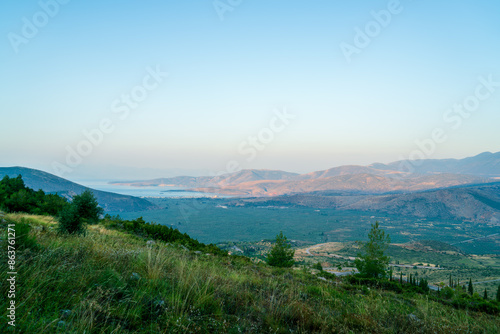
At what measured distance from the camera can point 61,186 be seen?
401ft

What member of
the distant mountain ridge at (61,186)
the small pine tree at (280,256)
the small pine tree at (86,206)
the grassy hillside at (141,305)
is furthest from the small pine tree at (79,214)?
the distant mountain ridge at (61,186)

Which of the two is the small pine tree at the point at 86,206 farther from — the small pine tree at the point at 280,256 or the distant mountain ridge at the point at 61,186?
the distant mountain ridge at the point at 61,186

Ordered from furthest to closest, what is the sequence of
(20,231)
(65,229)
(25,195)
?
(25,195) < (65,229) < (20,231)

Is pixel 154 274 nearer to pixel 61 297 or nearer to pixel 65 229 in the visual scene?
pixel 61 297

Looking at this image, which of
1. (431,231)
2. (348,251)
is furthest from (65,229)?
(431,231)

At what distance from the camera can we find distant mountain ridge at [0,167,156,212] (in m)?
118

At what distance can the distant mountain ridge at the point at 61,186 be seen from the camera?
118m

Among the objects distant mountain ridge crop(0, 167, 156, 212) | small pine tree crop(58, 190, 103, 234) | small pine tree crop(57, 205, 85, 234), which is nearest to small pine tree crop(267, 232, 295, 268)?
small pine tree crop(58, 190, 103, 234)

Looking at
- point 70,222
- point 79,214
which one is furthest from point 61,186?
point 70,222

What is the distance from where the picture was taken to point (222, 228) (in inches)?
4938

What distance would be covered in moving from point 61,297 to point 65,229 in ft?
30.0

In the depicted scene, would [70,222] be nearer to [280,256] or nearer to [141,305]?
[141,305]

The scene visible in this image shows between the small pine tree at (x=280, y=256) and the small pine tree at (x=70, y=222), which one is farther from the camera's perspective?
the small pine tree at (x=280, y=256)

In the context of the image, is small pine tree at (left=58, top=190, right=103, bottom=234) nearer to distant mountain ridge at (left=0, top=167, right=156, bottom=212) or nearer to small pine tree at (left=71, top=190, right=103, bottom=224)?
small pine tree at (left=71, top=190, right=103, bottom=224)
